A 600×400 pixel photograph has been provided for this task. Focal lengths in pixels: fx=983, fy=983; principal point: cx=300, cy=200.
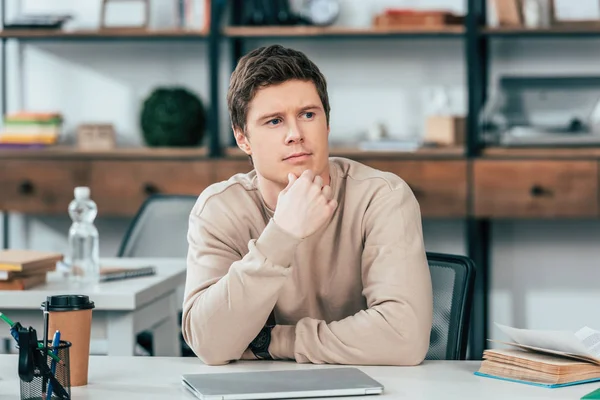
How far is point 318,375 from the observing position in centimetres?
151

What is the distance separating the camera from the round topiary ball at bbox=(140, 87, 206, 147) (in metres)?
4.15

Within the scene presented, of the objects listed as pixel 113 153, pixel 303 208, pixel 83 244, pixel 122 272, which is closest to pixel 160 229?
pixel 83 244

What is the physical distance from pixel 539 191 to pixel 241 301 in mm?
2406

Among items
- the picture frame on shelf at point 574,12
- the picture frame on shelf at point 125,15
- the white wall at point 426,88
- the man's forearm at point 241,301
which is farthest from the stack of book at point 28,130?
the man's forearm at point 241,301

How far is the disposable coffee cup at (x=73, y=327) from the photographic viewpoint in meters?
1.50

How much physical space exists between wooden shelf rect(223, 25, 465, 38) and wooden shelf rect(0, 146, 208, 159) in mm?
513

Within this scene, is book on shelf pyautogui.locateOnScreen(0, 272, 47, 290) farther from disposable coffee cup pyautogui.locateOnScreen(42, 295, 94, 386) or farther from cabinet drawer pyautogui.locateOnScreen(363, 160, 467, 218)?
cabinet drawer pyautogui.locateOnScreen(363, 160, 467, 218)

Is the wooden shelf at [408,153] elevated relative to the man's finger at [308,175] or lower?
elevated

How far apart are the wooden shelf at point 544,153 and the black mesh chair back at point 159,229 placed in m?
1.28

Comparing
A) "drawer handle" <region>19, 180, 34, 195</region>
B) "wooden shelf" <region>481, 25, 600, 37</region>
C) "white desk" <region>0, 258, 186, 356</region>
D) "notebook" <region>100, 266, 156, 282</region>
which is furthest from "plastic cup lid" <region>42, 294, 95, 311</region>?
"wooden shelf" <region>481, 25, 600, 37</region>

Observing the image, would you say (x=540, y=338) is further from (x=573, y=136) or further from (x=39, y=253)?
(x=573, y=136)

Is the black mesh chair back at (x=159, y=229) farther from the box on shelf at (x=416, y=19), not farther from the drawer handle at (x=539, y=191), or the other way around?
the drawer handle at (x=539, y=191)

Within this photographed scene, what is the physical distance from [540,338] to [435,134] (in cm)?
258

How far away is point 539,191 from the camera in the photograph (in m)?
3.82
